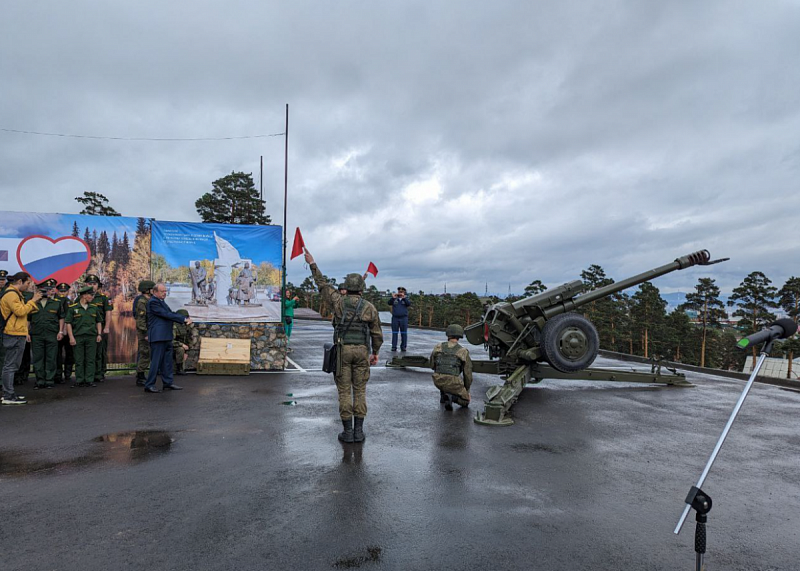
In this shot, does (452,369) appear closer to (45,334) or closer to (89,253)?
(45,334)

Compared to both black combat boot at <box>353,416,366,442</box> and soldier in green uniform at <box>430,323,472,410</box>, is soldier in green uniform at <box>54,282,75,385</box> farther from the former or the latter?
soldier in green uniform at <box>430,323,472,410</box>

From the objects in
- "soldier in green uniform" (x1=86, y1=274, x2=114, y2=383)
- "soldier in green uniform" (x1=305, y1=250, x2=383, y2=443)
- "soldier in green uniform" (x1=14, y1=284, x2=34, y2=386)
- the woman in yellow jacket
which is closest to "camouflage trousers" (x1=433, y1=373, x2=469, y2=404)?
"soldier in green uniform" (x1=305, y1=250, x2=383, y2=443)

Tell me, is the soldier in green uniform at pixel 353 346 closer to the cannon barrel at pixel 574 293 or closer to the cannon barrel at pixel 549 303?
the cannon barrel at pixel 549 303

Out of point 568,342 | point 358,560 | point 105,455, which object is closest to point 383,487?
point 358,560

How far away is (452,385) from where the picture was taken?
6719mm

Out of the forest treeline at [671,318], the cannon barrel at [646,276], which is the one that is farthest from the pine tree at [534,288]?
the cannon barrel at [646,276]

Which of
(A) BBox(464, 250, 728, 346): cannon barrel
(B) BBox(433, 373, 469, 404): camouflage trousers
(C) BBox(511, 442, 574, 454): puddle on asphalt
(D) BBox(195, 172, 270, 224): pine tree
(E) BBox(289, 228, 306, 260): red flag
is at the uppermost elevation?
(D) BBox(195, 172, 270, 224): pine tree

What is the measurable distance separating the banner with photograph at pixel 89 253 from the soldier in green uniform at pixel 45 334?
1514 millimetres

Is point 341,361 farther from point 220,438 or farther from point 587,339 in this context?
point 587,339

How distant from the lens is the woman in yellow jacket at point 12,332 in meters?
6.87

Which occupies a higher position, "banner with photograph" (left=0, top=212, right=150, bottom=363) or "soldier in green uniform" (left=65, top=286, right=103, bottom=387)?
"banner with photograph" (left=0, top=212, right=150, bottom=363)

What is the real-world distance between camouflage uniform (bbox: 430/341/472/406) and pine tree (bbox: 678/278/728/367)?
2594 cm

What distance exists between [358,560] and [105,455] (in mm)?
3281

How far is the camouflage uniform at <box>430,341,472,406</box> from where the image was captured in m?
6.66
